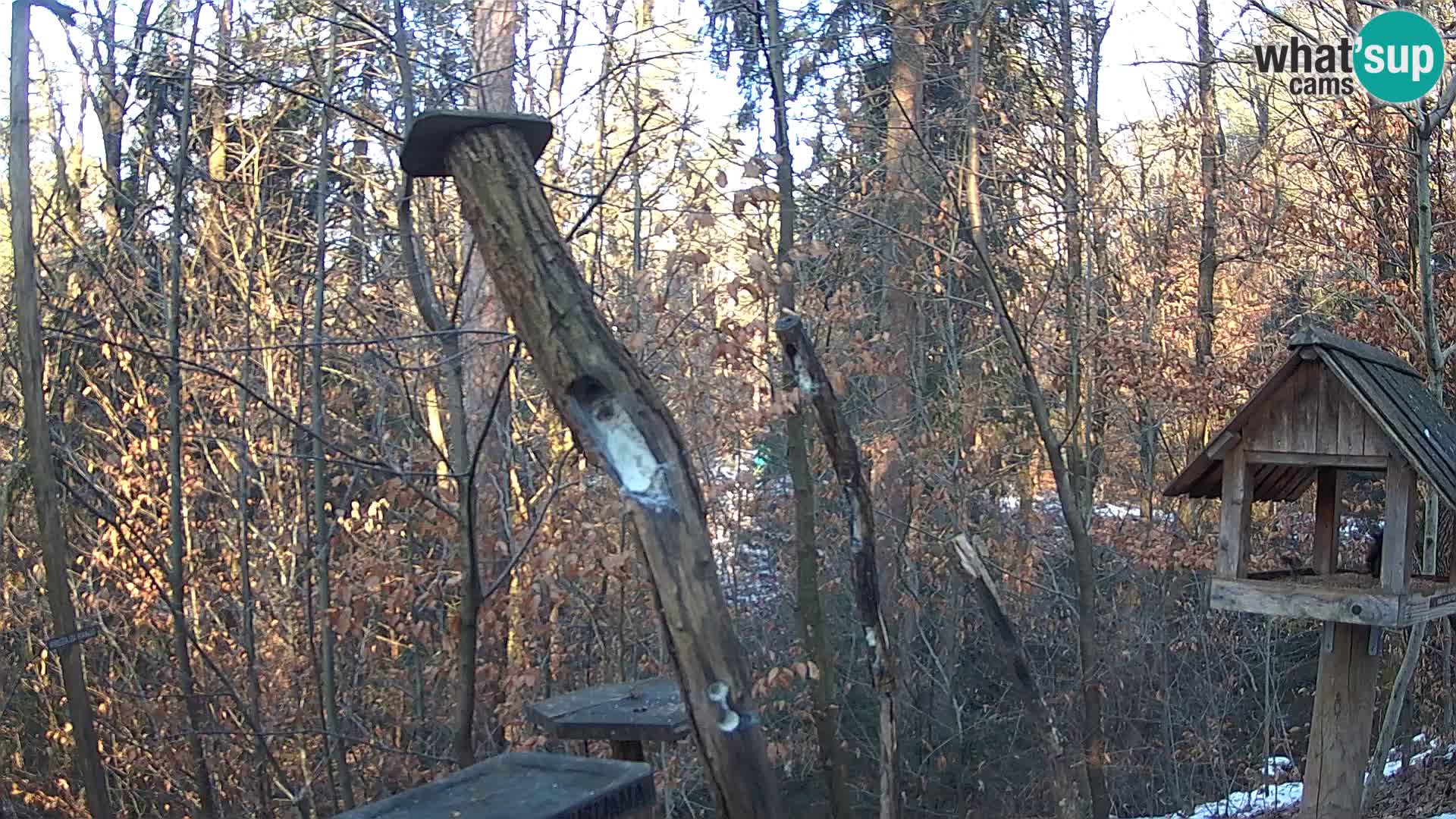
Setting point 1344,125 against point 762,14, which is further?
point 1344,125

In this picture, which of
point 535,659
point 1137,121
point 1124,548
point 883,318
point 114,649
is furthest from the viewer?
point 883,318

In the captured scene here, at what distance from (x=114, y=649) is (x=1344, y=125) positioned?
929 centimetres

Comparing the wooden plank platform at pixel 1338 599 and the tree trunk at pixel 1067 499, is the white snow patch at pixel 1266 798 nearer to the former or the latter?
the tree trunk at pixel 1067 499

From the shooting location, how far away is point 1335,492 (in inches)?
179

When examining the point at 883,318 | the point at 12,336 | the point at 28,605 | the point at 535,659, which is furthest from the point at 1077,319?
the point at 28,605

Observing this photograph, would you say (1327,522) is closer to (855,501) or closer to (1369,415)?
(1369,415)

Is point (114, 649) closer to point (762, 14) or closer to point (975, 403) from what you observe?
point (762, 14)

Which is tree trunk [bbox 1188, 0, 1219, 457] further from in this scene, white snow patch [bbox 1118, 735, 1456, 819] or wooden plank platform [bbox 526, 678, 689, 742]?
wooden plank platform [bbox 526, 678, 689, 742]

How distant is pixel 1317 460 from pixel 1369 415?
0.25 metres

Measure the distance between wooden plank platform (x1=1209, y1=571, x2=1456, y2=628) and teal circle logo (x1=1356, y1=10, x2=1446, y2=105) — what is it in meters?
3.94

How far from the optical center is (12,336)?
22.2 ft

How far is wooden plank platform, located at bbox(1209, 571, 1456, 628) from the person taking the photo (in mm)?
3846

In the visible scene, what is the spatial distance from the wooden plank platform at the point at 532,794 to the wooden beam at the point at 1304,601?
7.82 ft

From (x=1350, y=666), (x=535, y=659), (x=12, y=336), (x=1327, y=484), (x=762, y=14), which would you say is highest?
(x=762, y=14)
